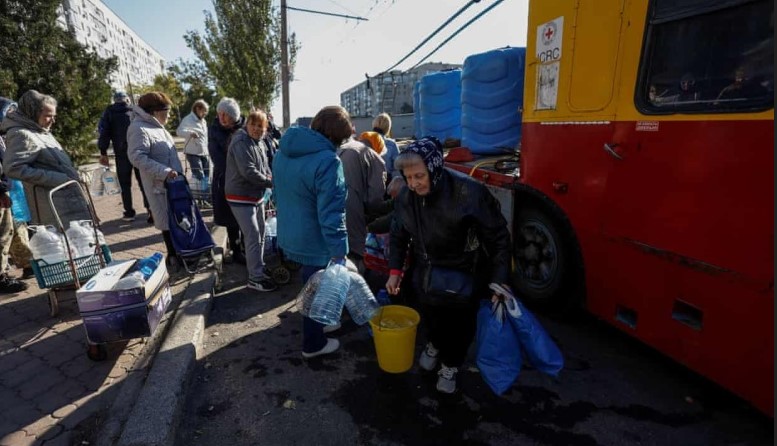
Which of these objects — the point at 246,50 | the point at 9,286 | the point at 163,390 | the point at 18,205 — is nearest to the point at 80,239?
the point at 9,286

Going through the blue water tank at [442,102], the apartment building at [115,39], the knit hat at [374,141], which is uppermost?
the apartment building at [115,39]

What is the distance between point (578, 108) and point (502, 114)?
2141 millimetres

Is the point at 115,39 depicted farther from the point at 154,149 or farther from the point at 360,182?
the point at 360,182

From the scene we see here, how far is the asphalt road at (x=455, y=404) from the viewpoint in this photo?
236cm

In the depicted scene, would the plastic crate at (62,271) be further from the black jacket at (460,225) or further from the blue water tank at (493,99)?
the blue water tank at (493,99)

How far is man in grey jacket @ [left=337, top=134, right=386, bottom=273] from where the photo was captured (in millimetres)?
3900

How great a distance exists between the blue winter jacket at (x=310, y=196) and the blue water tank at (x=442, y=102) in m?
5.15

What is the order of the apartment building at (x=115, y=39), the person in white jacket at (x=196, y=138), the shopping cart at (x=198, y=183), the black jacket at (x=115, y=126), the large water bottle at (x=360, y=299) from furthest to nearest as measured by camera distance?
the apartment building at (x=115, y=39) → the shopping cart at (x=198, y=183) → the person in white jacket at (x=196, y=138) → the black jacket at (x=115, y=126) → the large water bottle at (x=360, y=299)

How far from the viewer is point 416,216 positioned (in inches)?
103

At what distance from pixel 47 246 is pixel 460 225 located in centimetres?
341

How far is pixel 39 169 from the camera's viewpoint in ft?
11.5

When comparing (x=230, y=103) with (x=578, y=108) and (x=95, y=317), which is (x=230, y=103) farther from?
(x=578, y=108)

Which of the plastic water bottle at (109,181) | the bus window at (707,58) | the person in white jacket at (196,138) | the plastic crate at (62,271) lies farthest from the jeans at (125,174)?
the bus window at (707,58)

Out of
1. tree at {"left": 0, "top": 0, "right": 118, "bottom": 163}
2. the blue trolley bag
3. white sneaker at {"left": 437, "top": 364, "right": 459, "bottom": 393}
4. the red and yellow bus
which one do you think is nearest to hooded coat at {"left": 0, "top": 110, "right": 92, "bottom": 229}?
the blue trolley bag
